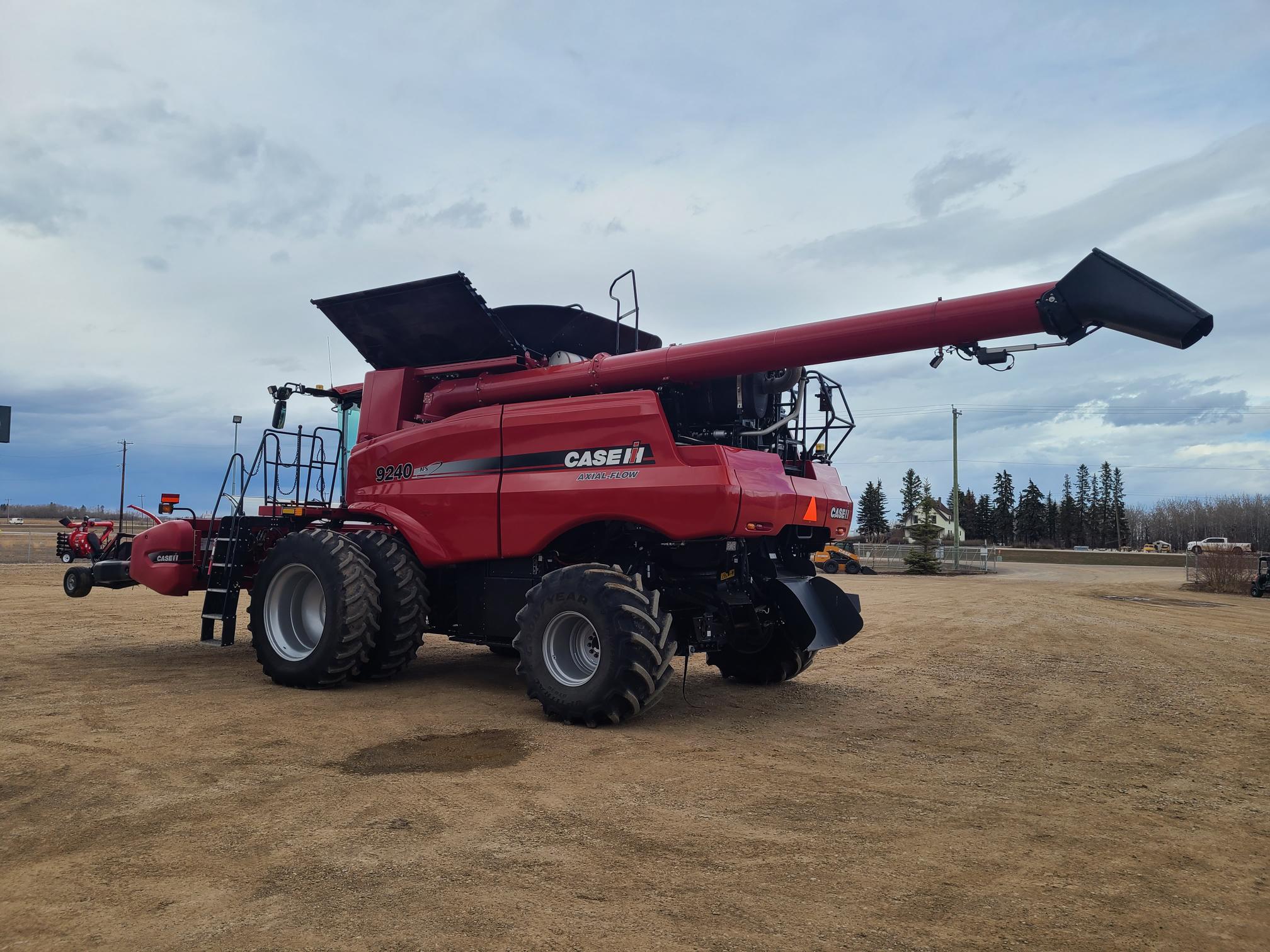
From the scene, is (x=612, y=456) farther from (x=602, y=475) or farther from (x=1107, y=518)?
(x=1107, y=518)

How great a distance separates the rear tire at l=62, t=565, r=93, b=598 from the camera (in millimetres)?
11438

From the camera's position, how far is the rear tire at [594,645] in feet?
21.2

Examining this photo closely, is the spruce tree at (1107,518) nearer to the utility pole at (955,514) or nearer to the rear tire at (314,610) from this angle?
the utility pole at (955,514)

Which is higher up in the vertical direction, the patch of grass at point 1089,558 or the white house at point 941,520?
the white house at point 941,520

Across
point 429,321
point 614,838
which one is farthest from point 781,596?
point 429,321

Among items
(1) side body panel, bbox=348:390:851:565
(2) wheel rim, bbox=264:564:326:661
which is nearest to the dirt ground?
(2) wheel rim, bbox=264:564:326:661

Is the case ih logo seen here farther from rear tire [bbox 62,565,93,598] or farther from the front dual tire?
rear tire [bbox 62,565,93,598]

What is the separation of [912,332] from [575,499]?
2.95 meters

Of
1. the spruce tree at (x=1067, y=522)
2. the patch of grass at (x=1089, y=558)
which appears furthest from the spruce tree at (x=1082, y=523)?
the patch of grass at (x=1089, y=558)

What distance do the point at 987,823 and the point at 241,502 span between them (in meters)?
8.34

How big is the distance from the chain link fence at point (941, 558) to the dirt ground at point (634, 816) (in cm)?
3490

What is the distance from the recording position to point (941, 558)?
44.6 metres

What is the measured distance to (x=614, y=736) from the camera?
21.1 ft

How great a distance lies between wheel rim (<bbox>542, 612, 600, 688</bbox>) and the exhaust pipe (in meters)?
4.05
